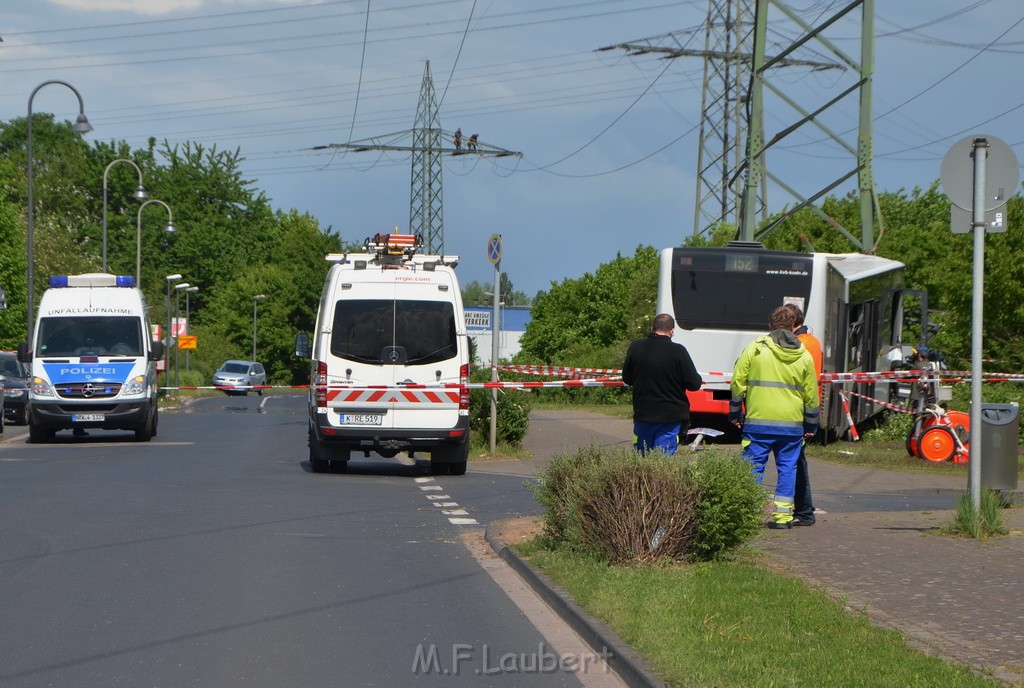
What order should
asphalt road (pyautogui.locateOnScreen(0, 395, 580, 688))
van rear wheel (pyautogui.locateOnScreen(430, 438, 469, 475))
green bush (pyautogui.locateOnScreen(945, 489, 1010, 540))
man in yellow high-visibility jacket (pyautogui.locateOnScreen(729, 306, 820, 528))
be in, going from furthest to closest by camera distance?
van rear wheel (pyautogui.locateOnScreen(430, 438, 469, 475)) → man in yellow high-visibility jacket (pyautogui.locateOnScreen(729, 306, 820, 528)) → green bush (pyautogui.locateOnScreen(945, 489, 1010, 540)) → asphalt road (pyautogui.locateOnScreen(0, 395, 580, 688))

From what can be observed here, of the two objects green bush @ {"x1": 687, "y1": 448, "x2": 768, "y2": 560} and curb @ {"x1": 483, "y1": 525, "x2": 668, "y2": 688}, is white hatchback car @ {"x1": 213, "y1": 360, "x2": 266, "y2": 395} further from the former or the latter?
green bush @ {"x1": 687, "y1": 448, "x2": 768, "y2": 560}

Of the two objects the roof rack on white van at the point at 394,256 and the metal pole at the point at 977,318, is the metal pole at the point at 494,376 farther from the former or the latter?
the metal pole at the point at 977,318

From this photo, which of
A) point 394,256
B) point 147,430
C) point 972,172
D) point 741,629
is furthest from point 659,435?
point 147,430

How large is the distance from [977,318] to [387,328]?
9019mm

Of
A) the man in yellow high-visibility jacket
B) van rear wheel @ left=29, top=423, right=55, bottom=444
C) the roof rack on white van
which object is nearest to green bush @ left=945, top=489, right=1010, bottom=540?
the man in yellow high-visibility jacket

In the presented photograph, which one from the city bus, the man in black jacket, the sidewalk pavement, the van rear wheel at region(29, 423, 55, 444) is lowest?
the van rear wheel at region(29, 423, 55, 444)

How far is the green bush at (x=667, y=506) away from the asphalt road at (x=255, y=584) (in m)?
0.94

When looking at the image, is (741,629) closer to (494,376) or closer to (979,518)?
(979,518)

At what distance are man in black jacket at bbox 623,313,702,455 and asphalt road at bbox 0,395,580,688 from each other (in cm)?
176

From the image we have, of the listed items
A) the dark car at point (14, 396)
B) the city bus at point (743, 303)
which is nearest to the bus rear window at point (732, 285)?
the city bus at point (743, 303)

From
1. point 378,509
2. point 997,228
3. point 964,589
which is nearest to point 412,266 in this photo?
point 378,509

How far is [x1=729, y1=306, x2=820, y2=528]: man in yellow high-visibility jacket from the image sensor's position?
11.8 m

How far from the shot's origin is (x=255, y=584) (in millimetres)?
9656

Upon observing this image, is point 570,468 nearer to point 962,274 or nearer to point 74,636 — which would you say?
point 74,636
